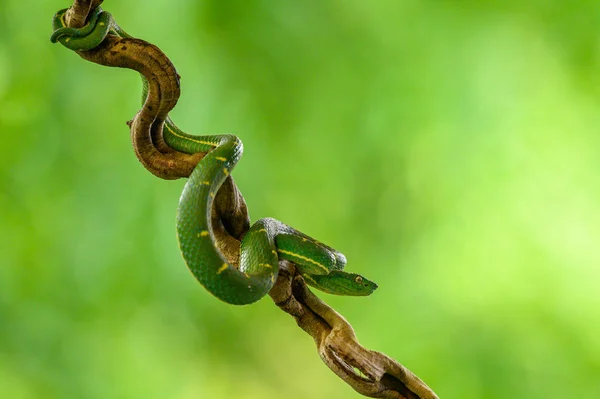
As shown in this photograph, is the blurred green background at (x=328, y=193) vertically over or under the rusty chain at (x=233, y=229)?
over

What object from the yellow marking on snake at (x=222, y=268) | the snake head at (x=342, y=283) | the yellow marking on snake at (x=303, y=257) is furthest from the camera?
the snake head at (x=342, y=283)

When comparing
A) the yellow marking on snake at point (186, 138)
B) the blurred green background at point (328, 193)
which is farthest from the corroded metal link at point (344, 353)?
the blurred green background at point (328, 193)

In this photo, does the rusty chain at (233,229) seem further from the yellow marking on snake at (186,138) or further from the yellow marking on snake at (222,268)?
the yellow marking on snake at (222,268)

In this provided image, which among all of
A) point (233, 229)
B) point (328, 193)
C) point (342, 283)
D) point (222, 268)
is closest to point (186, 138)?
point (233, 229)

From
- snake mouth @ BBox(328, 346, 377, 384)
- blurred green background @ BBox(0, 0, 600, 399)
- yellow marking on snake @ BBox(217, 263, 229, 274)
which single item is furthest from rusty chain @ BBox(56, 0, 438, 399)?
blurred green background @ BBox(0, 0, 600, 399)

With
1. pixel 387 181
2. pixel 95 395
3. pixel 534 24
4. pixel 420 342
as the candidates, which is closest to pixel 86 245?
pixel 95 395

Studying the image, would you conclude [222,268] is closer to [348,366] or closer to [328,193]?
[348,366]

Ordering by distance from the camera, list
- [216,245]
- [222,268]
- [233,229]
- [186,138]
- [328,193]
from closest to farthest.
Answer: [222,268] < [216,245] < [233,229] < [186,138] < [328,193]
